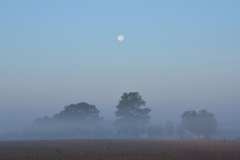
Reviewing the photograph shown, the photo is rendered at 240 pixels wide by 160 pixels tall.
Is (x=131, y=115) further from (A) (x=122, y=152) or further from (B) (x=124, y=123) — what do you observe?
(A) (x=122, y=152)

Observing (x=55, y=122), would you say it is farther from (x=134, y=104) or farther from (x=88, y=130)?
(x=134, y=104)

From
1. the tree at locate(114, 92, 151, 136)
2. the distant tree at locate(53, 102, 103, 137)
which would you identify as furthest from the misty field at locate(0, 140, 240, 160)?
the distant tree at locate(53, 102, 103, 137)

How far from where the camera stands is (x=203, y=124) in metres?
127

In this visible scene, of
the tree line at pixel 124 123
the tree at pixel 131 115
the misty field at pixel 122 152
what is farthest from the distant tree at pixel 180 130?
the misty field at pixel 122 152

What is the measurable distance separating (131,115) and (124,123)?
3.32 metres

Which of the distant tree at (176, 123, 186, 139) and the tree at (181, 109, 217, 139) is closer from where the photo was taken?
the tree at (181, 109, 217, 139)

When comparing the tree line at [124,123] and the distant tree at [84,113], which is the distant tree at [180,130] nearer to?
the tree line at [124,123]

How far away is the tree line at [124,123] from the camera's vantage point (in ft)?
384

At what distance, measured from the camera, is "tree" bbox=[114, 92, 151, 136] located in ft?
381

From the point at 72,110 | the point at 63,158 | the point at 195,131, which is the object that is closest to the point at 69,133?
the point at 72,110

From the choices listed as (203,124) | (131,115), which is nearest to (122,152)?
(131,115)

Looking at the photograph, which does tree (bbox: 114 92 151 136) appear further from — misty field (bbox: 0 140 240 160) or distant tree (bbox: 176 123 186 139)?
misty field (bbox: 0 140 240 160)

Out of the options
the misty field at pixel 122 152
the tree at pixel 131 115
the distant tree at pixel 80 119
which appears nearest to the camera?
the misty field at pixel 122 152

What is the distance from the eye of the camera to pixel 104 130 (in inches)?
5463
